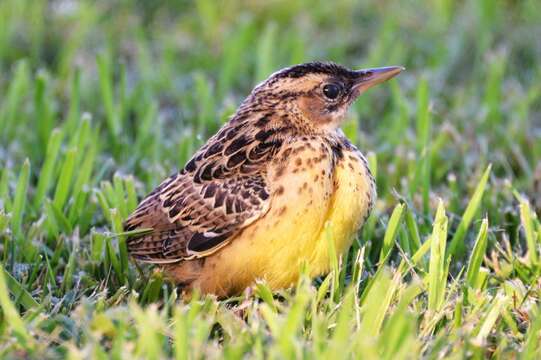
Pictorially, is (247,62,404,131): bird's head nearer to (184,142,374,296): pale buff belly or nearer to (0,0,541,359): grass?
(184,142,374,296): pale buff belly

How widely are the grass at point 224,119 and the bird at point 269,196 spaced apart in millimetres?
153

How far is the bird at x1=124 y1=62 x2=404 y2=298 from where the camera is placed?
192 inches

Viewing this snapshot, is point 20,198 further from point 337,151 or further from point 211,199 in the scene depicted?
point 337,151

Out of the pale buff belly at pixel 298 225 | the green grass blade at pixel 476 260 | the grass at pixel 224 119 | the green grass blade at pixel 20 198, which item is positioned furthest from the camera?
the green grass blade at pixel 20 198

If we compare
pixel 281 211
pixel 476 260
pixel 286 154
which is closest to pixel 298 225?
pixel 281 211

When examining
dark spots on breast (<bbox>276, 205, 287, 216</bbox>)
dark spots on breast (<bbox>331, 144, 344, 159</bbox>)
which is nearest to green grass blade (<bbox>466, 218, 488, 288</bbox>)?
dark spots on breast (<bbox>331, 144, 344, 159</bbox>)

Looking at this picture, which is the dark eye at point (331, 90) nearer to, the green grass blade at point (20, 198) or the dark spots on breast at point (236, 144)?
the dark spots on breast at point (236, 144)

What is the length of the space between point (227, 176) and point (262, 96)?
0.53m

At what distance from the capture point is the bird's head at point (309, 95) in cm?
545

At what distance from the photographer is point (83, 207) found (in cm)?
597


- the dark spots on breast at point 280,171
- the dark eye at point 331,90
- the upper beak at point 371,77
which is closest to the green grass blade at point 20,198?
the dark spots on breast at point 280,171

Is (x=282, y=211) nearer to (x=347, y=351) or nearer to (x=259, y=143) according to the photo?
(x=259, y=143)

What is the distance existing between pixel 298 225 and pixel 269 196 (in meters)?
0.24

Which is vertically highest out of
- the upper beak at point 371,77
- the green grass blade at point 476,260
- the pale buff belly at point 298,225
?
the upper beak at point 371,77
